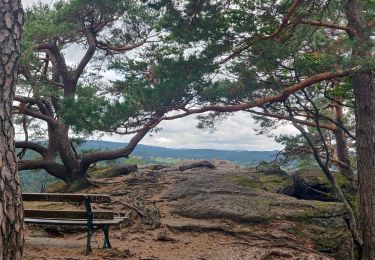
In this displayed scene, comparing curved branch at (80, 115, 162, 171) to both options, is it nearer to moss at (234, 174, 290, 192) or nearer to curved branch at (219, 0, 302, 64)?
moss at (234, 174, 290, 192)

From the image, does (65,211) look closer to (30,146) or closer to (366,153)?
(366,153)

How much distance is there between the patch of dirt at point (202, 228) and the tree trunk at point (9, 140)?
254 cm

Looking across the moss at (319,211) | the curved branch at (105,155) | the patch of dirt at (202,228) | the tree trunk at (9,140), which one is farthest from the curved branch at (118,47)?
the tree trunk at (9,140)

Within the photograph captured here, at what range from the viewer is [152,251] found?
6.37 meters

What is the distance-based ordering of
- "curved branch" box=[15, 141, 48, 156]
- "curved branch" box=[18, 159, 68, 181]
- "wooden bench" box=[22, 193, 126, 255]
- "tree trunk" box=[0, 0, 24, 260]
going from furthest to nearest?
"curved branch" box=[15, 141, 48, 156]
"curved branch" box=[18, 159, 68, 181]
"wooden bench" box=[22, 193, 126, 255]
"tree trunk" box=[0, 0, 24, 260]

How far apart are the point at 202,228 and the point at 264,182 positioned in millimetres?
3818

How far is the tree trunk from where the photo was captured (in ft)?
9.50

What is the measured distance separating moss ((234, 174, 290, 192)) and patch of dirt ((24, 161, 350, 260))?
150mm

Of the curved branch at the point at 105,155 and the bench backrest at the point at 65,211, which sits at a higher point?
the curved branch at the point at 105,155

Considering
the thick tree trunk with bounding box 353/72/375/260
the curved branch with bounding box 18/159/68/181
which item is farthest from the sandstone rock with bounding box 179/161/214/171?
the thick tree trunk with bounding box 353/72/375/260

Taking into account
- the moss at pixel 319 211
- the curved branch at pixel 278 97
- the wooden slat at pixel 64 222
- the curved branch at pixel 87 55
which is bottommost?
the moss at pixel 319 211

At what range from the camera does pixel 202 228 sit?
754cm

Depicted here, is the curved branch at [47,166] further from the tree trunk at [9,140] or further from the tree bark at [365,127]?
the tree trunk at [9,140]

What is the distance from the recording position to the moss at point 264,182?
1029 centimetres
